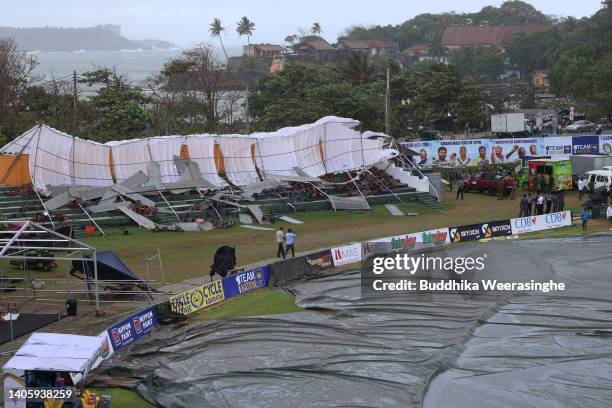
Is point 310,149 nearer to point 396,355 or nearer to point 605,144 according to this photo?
point 605,144

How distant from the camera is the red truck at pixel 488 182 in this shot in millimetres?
51156

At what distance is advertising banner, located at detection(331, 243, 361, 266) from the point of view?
108ft

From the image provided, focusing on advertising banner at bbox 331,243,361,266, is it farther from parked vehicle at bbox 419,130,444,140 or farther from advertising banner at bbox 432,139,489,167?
parked vehicle at bbox 419,130,444,140

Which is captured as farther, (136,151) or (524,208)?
(136,151)

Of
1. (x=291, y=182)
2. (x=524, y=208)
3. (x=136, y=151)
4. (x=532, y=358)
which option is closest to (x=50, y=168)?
(x=136, y=151)

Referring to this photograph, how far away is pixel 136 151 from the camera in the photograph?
48812 mm

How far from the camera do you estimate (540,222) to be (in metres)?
40.6

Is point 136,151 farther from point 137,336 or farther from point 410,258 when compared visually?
point 137,336

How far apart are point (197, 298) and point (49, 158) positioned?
916 inches

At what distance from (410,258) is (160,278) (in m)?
9.99

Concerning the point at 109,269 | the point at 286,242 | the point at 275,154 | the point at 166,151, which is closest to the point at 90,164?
the point at 166,151

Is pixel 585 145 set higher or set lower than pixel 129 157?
lower

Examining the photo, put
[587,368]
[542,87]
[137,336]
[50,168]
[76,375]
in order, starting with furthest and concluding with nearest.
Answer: [542,87]
[50,168]
[137,336]
[587,368]
[76,375]

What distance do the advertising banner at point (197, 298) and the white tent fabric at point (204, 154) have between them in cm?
2204
